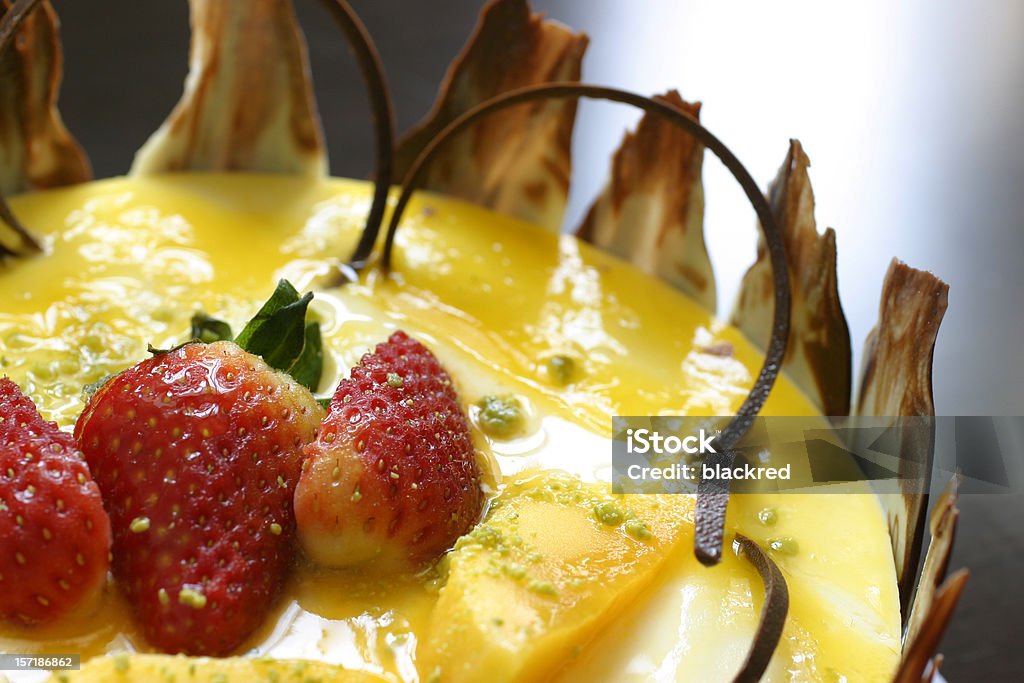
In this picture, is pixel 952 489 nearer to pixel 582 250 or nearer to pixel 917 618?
pixel 917 618

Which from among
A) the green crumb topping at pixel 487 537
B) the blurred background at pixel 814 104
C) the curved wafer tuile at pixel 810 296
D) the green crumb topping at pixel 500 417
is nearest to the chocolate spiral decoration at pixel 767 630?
the green crumb topping at pixel 487 537

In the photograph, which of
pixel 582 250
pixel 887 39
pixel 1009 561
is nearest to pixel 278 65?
pixel 582 250

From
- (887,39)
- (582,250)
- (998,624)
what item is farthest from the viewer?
(887,39)

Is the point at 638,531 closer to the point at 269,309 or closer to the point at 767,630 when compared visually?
the point at 767,630

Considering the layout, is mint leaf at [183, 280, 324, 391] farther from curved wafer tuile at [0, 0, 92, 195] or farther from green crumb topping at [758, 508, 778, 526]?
curved wafer tuile at [0, 0, 92, 195]

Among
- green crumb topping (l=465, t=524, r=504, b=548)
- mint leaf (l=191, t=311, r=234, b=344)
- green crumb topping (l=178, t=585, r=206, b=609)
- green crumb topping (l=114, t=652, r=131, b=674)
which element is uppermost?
green crumb topping (l=465, t=524, r=504, b=548)

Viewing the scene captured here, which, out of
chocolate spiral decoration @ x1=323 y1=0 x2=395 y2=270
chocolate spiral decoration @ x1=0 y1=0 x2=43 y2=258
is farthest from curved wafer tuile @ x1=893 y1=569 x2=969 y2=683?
chocolate spiral decoration @ x1=0 y1=0 x2=43 y2=258

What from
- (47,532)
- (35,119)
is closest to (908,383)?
(47,532)
